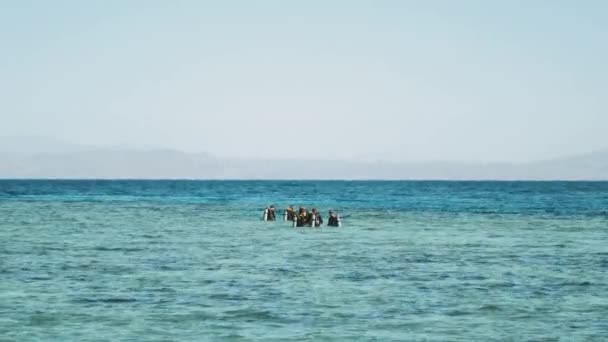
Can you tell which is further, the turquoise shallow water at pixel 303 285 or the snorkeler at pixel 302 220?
the snorkeler at pixel 302 220

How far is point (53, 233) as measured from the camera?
5550cm

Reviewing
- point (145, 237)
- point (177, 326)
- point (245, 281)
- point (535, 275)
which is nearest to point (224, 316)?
point (177, 326)

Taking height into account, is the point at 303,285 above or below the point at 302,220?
below

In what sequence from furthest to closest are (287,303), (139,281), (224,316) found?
(139,281), (287,303), (224,316)

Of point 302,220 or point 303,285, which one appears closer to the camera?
point 303,285

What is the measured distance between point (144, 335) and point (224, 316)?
3009mm

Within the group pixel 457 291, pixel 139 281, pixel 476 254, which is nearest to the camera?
pixel 457 291

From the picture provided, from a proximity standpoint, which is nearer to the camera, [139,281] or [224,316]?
[224,316]

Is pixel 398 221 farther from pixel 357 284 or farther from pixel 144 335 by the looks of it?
pixel 144 335

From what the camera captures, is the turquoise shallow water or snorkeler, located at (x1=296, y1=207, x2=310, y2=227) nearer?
the turquoise shallow water

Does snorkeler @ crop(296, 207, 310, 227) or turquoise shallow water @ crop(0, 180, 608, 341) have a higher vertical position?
snorkeler @ crop(296, 207, 310, 227)

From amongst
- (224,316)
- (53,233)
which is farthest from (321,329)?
(53,233)

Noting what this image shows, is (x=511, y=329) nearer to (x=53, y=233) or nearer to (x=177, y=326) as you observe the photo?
(x=177, y=326)

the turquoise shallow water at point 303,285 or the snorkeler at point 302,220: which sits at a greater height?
the snorkeler at point 302,220
